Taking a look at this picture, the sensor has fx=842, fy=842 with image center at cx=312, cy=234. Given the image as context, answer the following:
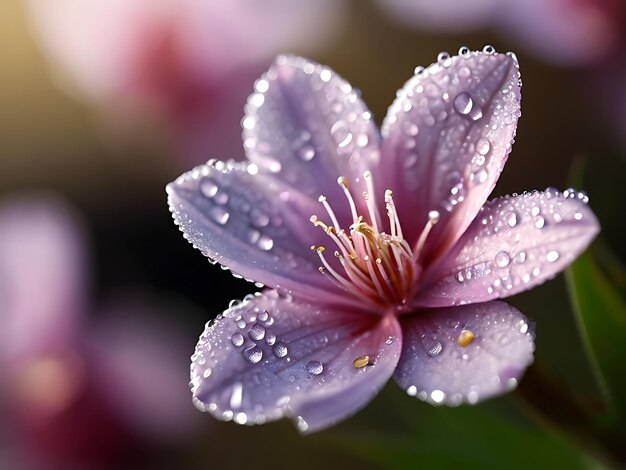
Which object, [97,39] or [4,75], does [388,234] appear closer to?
[97,39]

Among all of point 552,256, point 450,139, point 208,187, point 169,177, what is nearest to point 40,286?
point 169,177

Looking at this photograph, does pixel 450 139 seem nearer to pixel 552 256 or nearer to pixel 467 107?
pixel 467 107

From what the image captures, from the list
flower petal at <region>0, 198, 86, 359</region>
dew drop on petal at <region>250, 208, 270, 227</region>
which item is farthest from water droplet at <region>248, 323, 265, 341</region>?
flower petal at <region>0, 198, 86, 359</region>

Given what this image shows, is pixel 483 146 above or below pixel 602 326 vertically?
above

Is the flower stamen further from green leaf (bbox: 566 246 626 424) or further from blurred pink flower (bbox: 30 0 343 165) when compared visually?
blurred pink flower (bbox: 30 0 343 165)

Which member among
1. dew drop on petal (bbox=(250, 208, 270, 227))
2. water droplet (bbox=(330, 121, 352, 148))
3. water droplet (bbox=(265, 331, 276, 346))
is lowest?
water droplet (bbox=(265, 331, 276, 346))

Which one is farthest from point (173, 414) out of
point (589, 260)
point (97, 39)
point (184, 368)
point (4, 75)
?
point (4, 75)
